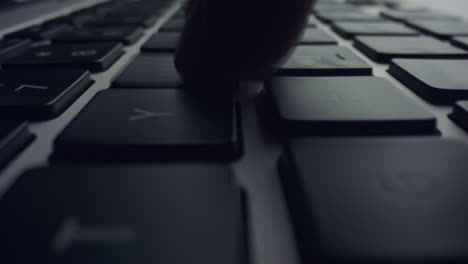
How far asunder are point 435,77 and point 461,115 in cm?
9

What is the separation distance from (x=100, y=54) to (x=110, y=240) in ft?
1.03

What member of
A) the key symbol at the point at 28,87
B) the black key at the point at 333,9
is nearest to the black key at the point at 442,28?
the black key at the point at 333,9

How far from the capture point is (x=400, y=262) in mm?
142

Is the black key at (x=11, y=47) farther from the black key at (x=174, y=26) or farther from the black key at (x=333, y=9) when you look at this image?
the black key at (x=333, y=9)

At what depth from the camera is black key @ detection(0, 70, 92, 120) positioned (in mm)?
274

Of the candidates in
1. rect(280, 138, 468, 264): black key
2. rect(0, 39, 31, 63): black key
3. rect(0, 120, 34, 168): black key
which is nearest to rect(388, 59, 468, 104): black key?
rect(280, 138, 468, 264): black key

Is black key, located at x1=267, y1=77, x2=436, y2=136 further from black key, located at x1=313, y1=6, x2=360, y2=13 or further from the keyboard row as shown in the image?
black key, located at x1=313, y1=6, x2=360, y2=13

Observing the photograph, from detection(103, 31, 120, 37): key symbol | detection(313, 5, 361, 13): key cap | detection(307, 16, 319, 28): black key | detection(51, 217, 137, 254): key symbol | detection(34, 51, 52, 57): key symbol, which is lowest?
detection(51, 217, 137, 254): key symbol

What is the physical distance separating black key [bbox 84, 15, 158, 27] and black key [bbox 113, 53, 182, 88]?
24 cm

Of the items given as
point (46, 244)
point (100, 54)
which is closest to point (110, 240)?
point (46, 244)

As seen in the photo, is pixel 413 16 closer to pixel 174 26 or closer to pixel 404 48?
pixel 404 48

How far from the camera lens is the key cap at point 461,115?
0.26 meters

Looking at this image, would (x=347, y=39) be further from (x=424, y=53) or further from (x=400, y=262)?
(x=400, y=262)

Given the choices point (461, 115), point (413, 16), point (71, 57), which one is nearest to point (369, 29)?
point (413, 16)
